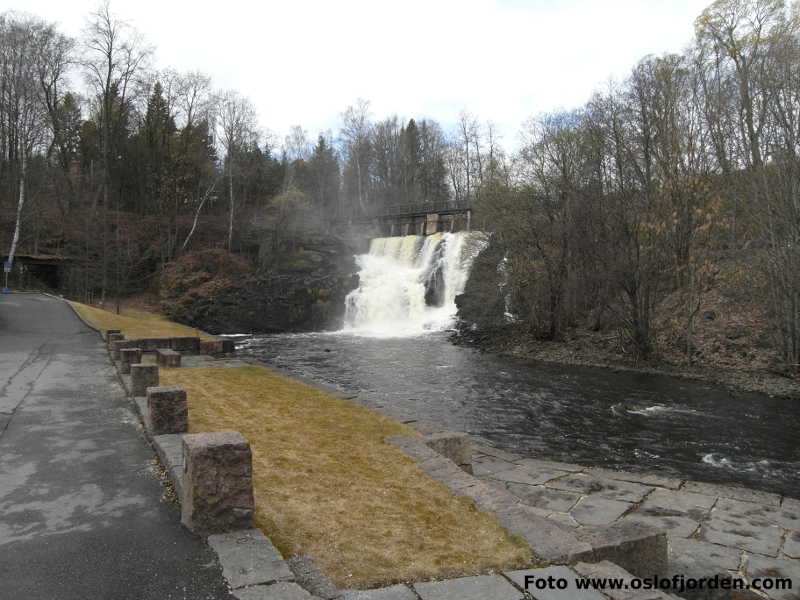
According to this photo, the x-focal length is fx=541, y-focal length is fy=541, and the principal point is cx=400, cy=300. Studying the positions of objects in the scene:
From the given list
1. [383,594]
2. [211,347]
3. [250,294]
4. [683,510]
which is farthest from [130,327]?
[383,594]

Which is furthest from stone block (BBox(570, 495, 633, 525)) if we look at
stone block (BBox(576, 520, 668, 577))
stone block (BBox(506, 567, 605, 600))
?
stone block (BBox(506, 567, 605, 600))

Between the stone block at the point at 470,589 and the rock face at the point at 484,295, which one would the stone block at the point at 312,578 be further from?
the rock face at the point at 484,295

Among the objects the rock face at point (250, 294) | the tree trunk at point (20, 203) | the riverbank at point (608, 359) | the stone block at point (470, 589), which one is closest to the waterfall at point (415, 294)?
the rock face at point (250, 294)

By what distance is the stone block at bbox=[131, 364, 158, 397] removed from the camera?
9031 millimetres

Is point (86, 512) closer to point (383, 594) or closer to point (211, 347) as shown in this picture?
point (383, 594)

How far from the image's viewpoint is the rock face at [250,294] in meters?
33.1

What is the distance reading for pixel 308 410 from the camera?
30.5 feet

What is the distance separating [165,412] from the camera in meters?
6.54

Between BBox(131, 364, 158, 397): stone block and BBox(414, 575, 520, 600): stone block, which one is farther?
BBox(131, 364, 158, 397): stone block

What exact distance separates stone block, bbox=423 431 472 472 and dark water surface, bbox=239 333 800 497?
2556 millimetres

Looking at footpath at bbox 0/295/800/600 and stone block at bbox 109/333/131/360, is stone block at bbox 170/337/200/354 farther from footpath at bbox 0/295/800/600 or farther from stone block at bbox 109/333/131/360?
footpath at bbox 0/295/800/600

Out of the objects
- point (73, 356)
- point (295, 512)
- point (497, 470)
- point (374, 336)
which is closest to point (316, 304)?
point (374, 336)

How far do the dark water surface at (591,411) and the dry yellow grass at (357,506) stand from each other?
3644mm

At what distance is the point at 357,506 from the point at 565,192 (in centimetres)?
2015
